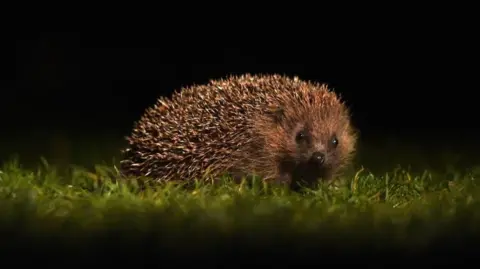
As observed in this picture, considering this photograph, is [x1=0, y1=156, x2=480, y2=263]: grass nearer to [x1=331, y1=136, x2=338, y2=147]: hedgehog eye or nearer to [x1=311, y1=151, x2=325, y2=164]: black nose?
[x1=311, y1=151, x2=325, y2=164]: black nose

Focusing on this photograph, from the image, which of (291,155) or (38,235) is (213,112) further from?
(38,235)

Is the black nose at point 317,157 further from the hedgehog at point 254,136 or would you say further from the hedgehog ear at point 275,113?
the hedgehog ear at point 275,113

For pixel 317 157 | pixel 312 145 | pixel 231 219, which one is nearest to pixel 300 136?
pixel 312 145

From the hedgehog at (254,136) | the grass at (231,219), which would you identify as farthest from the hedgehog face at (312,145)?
the grass at (231,219)

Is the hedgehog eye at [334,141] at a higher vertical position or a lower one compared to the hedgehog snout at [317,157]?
higher

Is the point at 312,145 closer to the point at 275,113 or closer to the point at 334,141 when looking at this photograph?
the point at 334,141

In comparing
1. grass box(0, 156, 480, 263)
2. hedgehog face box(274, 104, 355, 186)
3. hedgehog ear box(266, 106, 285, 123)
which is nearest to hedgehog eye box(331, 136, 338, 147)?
hedgehog face box(274, 104, 355, 186)

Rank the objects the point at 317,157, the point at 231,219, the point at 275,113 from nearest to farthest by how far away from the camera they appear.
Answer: the point at 231,219 < the point at 317,157 < the point at 275,113
